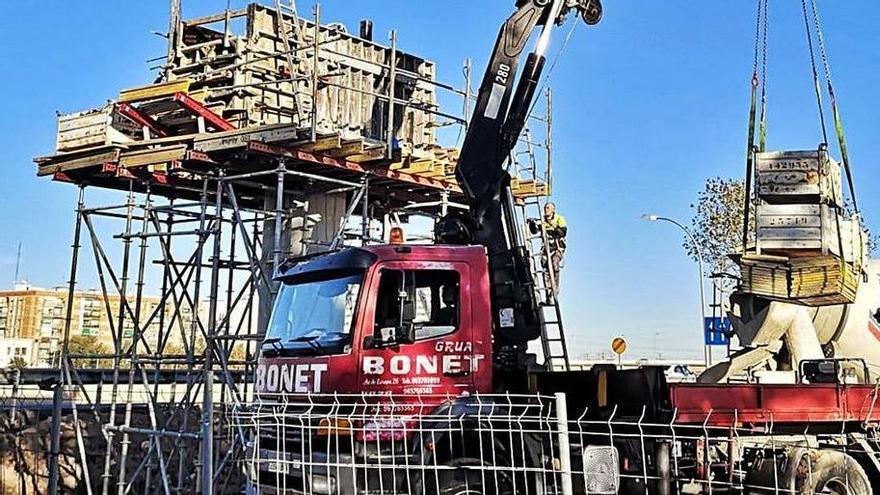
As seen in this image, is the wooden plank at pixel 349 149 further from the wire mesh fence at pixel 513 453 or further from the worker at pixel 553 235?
the wire mesh fence at pixel 513 453

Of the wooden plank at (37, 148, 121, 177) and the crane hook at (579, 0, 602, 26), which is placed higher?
the crane hook at (579, 0, 602, 26)

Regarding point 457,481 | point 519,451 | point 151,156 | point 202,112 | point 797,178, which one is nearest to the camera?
point 457,481

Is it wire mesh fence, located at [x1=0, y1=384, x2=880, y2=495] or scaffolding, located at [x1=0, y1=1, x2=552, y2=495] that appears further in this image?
scaffolding, located at [x1=0, y1=1, x2=552, y2=495]

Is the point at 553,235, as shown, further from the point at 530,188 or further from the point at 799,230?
the point at 799,230

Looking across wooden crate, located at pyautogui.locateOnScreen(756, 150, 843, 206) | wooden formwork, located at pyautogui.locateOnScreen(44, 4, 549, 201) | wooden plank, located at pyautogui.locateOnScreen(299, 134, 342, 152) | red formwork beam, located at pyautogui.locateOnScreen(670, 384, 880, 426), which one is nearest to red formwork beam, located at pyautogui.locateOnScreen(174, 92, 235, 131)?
wooden formwork, located at pyautogui.locateOnScreen(44, 4, 549, 201)

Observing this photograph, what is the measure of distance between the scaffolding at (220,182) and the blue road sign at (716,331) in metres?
3.60

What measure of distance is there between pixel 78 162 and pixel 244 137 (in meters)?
3.32

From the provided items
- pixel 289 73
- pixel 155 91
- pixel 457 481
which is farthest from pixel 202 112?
pixel 457 481

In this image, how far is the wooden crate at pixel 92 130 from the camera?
13812mm

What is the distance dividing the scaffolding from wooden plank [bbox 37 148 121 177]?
0.03 m

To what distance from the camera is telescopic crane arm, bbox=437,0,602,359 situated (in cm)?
998

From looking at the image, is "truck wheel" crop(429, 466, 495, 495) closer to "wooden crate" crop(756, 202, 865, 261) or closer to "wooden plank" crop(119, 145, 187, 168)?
"wooden crate" crop(756, 202, 865, 261)

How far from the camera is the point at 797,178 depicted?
10.1 metres

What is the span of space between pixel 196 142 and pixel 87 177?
2869 millimetres
